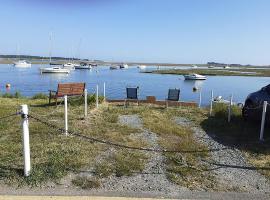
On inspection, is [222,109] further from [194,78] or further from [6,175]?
[194,78]

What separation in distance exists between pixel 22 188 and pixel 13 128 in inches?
188

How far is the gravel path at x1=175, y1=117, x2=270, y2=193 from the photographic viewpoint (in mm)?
6844

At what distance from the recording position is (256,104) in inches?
484

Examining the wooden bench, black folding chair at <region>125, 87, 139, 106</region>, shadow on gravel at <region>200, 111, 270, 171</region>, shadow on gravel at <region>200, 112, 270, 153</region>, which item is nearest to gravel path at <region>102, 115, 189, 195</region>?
shadow on gravel at <region>200, 111, 270, 171</region>

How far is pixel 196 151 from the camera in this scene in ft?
28.6

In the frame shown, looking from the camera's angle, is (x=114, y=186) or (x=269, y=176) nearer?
(x=114, y=186)

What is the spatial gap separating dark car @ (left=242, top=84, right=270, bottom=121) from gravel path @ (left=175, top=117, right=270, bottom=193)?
2.49 meters

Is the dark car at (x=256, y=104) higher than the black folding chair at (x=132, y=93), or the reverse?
the dark car at (x=256, y=104)

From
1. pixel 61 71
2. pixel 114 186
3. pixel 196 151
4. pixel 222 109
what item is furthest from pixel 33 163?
pixel 61 71

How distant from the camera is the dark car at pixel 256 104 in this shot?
Result: 11859 mm

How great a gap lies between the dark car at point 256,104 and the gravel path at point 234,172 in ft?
8.16

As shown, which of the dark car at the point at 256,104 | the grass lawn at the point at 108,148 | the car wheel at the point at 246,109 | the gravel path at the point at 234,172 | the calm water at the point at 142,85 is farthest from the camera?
the calm water at the point at 142,85

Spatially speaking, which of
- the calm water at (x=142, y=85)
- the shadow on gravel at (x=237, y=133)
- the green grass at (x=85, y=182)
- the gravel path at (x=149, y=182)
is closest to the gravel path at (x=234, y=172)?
the shadow on gravel at (x=237, y=133)

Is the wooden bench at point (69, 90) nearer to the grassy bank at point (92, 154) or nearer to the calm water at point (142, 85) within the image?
the grassy bank at point (92, 154)
